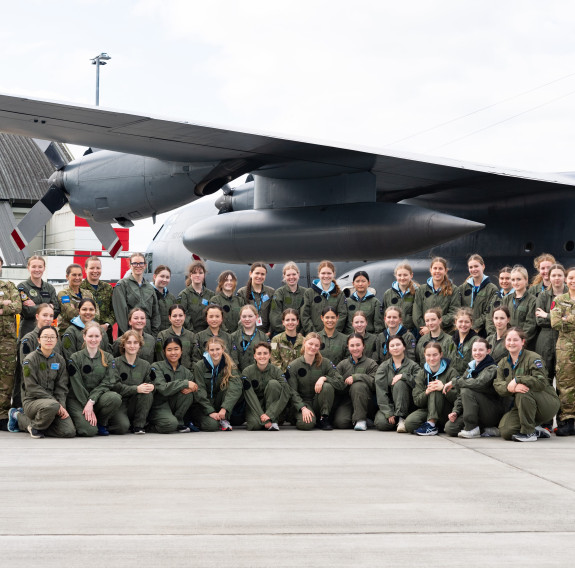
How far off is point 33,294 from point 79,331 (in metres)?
0.86

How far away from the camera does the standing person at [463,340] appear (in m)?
9.40

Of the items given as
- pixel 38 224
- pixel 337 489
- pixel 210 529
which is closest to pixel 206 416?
pixel 337 489

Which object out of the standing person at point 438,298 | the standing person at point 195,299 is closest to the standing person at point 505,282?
the standing person at point 438,298

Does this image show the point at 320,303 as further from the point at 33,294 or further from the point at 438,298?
the point at 33,294

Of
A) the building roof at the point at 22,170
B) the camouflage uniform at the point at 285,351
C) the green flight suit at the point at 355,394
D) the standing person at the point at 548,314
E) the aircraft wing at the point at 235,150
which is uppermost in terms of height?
the building roof at the point at 22,170

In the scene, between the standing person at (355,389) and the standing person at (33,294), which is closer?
the standing person at (355,389)

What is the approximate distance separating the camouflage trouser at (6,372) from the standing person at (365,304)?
13.9ft

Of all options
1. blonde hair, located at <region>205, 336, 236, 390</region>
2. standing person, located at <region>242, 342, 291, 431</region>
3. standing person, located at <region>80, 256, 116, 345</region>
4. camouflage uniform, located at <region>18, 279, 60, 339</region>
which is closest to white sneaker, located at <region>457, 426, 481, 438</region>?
standing person, located at <region>242, 342, 291, 431</region>

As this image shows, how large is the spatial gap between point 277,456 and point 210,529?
265 cm

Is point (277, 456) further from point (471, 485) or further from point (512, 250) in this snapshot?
point (512, 250)

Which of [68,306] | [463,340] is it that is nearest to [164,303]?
[68,306]

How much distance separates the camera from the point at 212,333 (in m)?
9.98

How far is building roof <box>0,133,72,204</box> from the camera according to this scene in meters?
43.1

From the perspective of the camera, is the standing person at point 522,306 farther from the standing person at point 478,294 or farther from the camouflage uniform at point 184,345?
the camouflage uniform at point 184,345
